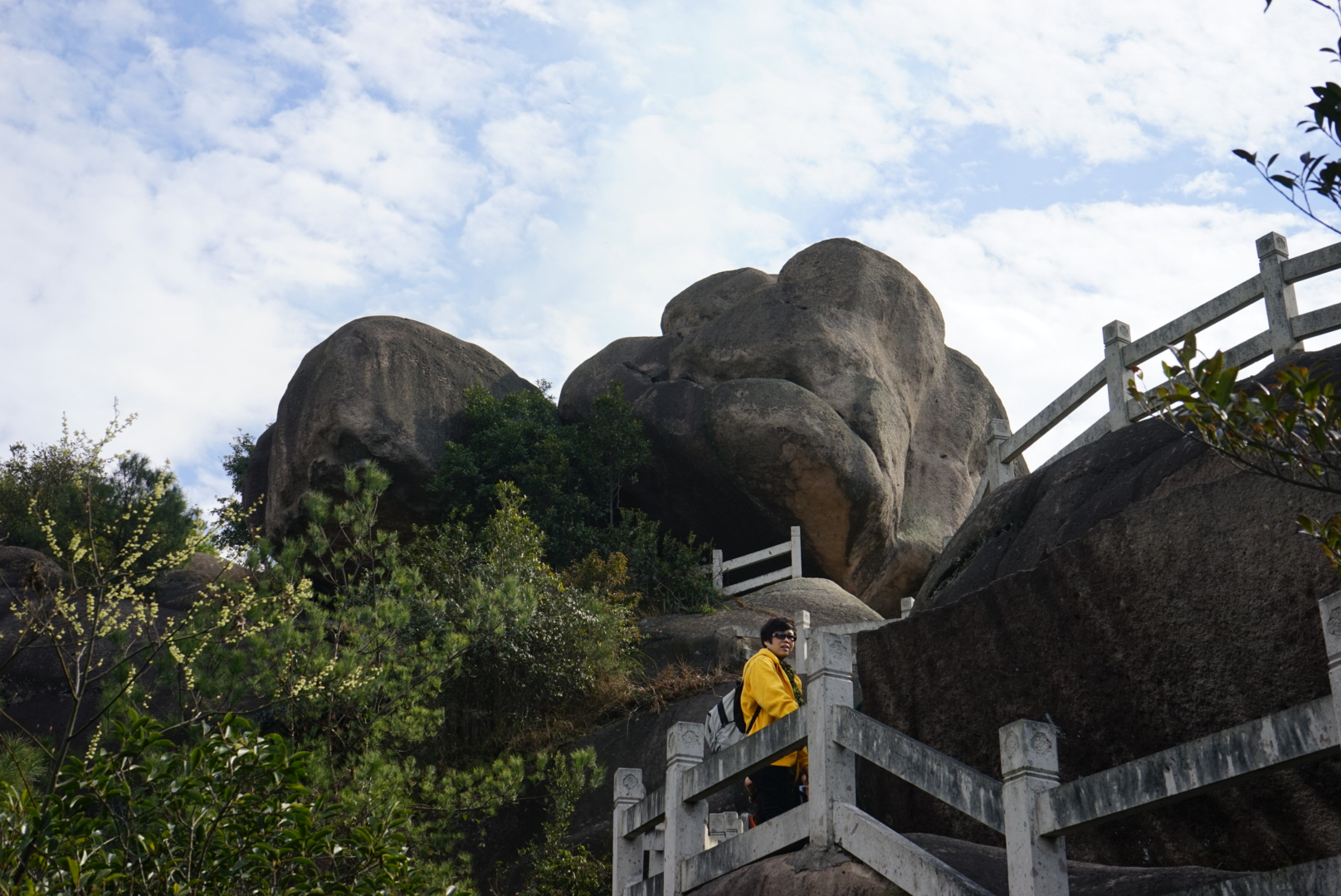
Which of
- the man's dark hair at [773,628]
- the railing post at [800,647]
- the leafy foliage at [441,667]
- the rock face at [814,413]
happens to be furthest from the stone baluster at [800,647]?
the rock face at [814,413]

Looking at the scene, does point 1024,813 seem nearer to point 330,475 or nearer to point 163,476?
point 163,476

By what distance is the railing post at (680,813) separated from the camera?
23.0 ft

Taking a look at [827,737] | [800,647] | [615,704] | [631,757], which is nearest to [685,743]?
[827,737]

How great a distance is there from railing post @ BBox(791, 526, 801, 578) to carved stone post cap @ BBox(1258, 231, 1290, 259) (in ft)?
35.6

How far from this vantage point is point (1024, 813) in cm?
459

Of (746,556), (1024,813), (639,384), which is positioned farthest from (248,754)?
(639,384)

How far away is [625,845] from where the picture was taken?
792 cm

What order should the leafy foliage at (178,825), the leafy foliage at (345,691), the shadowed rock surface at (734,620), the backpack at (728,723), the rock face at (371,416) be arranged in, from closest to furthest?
1. the leafy foliage at (178,825)
2. the leafy foliage at (345,691)
3. the backpack at (728,723)
4. the shadowed rock surface at (734,620)
5. the rock face at (371,416)

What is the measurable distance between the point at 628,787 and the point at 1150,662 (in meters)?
3.58

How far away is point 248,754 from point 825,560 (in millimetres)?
16811

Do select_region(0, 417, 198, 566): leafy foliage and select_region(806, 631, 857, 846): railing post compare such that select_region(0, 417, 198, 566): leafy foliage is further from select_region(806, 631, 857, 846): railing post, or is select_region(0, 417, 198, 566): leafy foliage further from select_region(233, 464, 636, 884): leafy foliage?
select_region(806, 631, 857, 846): railing post

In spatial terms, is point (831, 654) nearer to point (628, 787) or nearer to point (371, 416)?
point (628, 787)

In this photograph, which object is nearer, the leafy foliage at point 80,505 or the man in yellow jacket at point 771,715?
the man in yellow jacket at point 771,715

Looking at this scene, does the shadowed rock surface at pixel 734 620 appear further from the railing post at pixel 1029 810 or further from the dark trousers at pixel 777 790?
the railing post at pixel 1029 810
